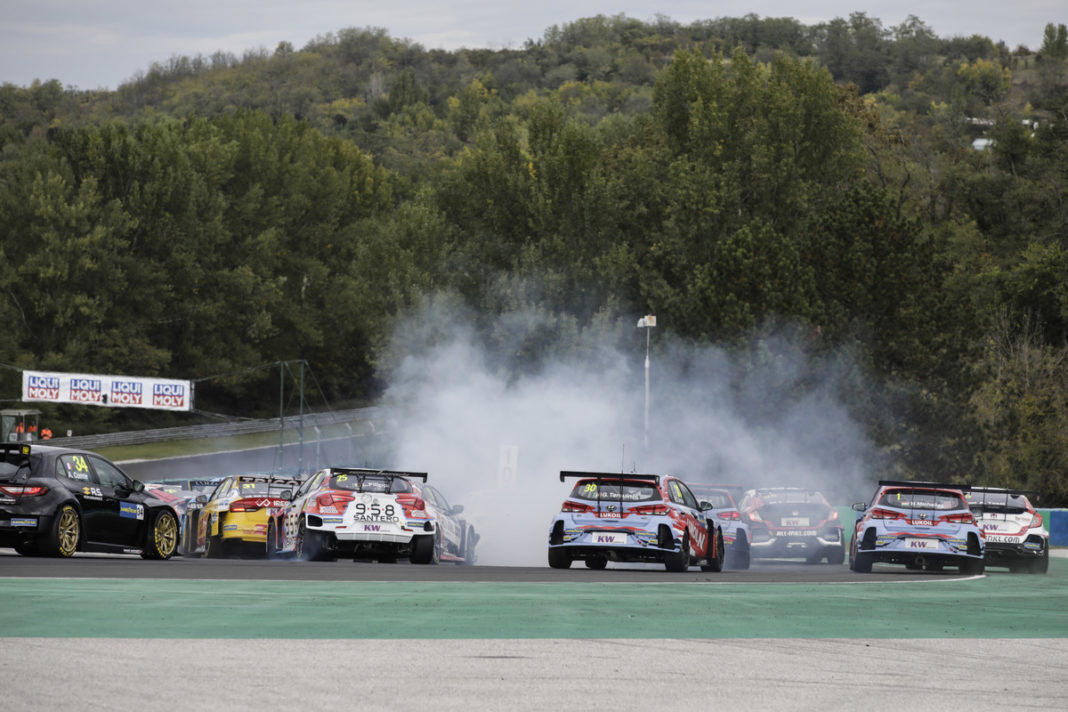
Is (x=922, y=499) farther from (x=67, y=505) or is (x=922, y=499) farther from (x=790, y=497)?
(x=67, y=505)

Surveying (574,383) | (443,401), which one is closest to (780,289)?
(574,383)

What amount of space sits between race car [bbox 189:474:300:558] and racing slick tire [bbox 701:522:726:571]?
6.76 metres

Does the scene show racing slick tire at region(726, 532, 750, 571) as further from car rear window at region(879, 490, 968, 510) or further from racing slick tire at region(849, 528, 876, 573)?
car rear window at region(879, 490, 968, 510)

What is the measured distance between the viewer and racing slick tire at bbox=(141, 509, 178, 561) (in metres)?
20.3

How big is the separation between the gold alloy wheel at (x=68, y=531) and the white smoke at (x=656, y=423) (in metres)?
31.0

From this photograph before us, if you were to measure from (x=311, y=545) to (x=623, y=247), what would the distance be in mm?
44917

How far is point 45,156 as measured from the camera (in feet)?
285

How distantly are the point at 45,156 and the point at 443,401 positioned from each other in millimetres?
37128

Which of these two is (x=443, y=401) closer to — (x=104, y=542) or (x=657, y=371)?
(x=657, y=371)

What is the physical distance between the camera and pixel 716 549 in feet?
74.9

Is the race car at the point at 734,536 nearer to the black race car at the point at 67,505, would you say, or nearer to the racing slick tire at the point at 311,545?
the racing slick tire at the point at 311,545

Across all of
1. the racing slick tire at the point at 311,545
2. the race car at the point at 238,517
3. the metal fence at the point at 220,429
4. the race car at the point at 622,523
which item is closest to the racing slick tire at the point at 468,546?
the race car at the point at 238,517

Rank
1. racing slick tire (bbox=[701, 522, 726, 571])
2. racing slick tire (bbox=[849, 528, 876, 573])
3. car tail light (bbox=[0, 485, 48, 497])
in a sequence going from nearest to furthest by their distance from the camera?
1. car tail light (bbox=[0, 485, 48, 497])
2. racing slick tire (bbox=[701, 522, 726, 571])
3. racing slick tire (bbox=[849, 528, 876, 573])

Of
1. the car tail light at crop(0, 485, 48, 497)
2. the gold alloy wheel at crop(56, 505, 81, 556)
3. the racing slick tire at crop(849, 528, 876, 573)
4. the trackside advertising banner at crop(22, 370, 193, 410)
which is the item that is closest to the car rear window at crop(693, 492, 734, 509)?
the racing slick tire at crop(849, 528, 876, 573)
